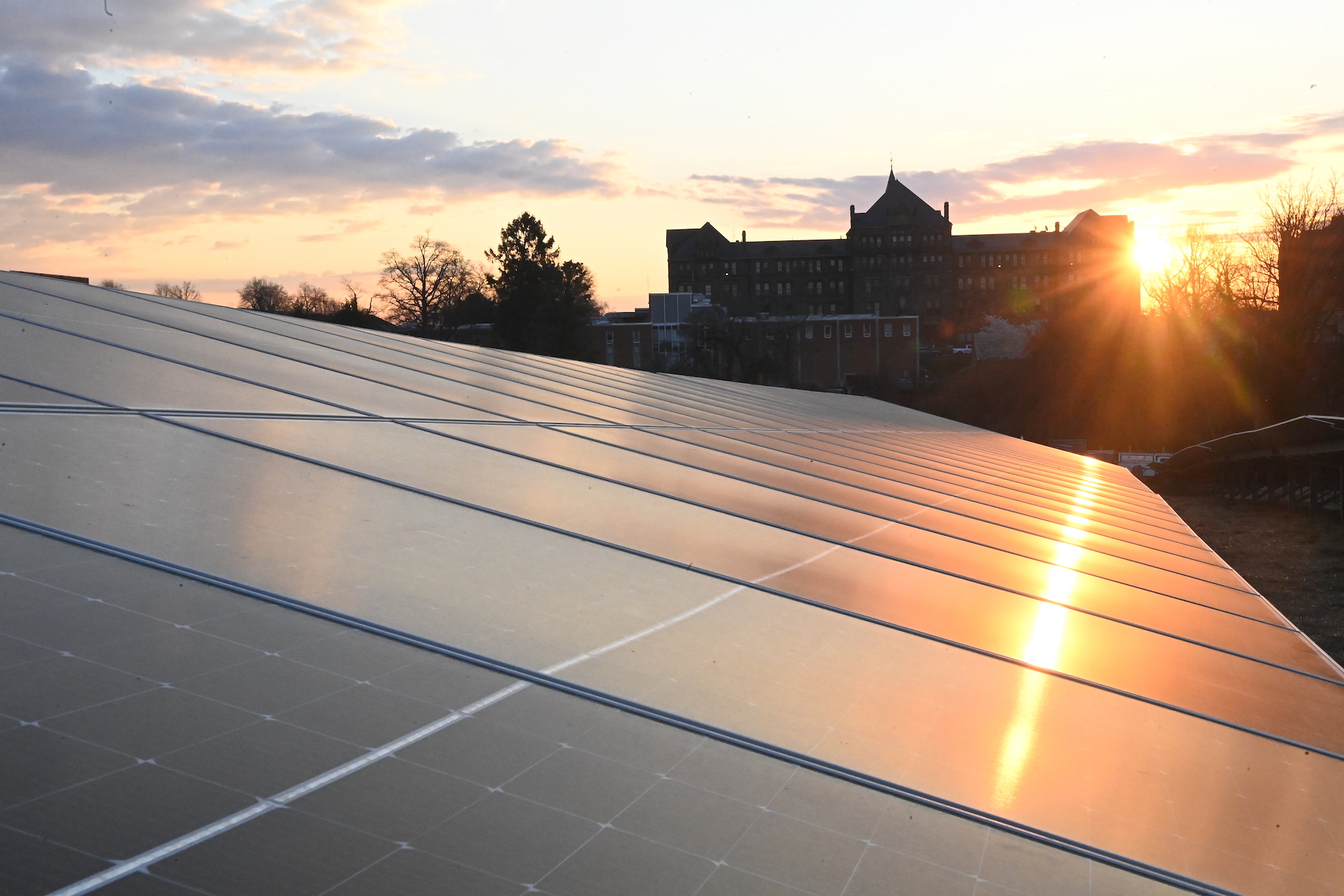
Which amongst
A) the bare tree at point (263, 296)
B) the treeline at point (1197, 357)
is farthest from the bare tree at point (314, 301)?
the treeline at point (1197, 357)

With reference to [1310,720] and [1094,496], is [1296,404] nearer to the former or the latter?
[1094,496]

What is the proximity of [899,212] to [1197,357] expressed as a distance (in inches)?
3731

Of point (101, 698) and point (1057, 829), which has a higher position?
point (101, 698)

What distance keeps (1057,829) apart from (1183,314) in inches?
3185

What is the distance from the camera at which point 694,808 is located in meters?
2.80

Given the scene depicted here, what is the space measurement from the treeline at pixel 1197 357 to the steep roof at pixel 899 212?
77618 millimetres

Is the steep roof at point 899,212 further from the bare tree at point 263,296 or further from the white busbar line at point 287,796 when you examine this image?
the white busbar line at point 287,796

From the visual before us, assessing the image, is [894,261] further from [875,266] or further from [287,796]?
[287,796]

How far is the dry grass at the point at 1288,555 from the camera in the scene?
20.4 meters

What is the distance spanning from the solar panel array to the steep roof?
6397 inches

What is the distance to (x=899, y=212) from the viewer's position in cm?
16288

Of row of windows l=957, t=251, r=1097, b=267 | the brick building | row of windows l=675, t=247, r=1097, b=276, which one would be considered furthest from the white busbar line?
row of windows l=957, t=251, r=1097, b=267

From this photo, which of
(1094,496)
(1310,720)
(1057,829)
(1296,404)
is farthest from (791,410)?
(1296,404)

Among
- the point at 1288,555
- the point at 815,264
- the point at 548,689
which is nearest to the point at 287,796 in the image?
the point at 548,689
